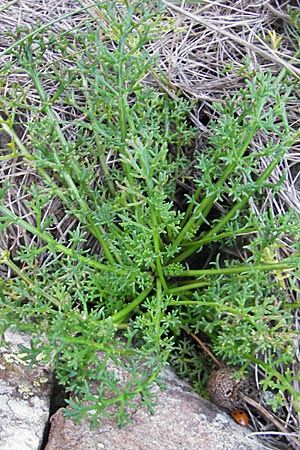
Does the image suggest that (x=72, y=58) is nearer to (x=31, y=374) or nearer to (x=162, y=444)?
(x=31, y=374)

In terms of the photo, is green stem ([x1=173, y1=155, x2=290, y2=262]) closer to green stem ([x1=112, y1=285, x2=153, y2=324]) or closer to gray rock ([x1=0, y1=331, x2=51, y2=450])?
green stem ([x1=112, y1=285, x2=153, y2=324])

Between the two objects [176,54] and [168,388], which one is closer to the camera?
[168,388]

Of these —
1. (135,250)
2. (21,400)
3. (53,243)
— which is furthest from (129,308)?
(21,400)

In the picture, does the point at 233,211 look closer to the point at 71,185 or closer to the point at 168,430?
the point at 71,185

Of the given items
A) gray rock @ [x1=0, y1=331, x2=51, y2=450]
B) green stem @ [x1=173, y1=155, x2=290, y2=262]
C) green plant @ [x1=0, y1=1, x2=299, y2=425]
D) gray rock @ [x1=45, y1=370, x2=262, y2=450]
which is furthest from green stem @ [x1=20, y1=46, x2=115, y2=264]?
gray rock @ [x1=45, y1=370, x2=262, y2=450]

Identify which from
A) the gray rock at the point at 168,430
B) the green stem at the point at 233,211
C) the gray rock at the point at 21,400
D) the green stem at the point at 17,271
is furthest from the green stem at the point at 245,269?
the gray rock at the point at 21,400

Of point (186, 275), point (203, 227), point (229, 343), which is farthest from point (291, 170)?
point (229, 343)
